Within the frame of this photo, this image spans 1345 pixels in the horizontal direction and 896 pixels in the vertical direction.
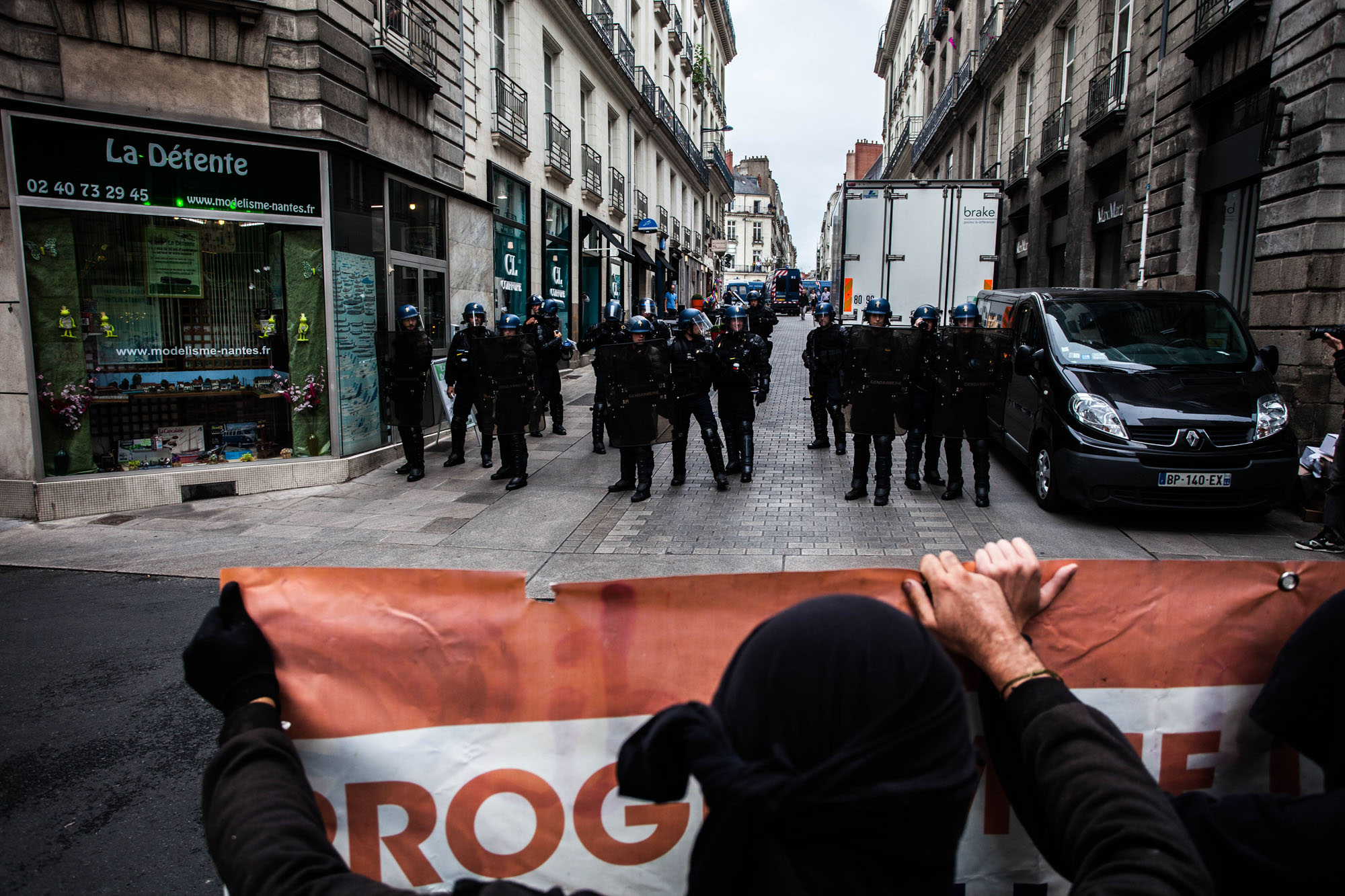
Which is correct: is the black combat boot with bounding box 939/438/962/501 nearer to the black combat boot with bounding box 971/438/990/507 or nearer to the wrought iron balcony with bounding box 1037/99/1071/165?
the black combat boot with bounding box 971/438/990/507

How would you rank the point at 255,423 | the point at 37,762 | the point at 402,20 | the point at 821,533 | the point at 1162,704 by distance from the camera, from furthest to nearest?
A: the point at 402,20
the point at 255,423
the point at 821,533
the point at 37,762
the point at 1162,704

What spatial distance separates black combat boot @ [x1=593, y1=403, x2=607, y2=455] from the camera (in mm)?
11453

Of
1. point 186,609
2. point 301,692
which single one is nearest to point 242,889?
point 301,692

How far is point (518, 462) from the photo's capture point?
31.6ft

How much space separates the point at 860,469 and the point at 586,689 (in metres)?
7.41

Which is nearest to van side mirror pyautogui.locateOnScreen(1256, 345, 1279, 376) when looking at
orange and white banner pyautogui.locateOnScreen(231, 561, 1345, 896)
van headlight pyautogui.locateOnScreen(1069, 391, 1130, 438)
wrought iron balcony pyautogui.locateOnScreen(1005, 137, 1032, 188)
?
van headlight pyautogui.locateOnScreen(1069, 391, 1130, 438)

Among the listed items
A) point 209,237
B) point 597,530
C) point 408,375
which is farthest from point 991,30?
point 597,530

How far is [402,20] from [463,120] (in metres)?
2.36

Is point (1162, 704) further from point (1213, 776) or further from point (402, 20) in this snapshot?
point (402, 20)

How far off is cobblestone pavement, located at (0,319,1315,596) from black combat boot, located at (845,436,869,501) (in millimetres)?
200

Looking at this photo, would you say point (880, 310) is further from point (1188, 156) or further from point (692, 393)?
point (1188, 156)

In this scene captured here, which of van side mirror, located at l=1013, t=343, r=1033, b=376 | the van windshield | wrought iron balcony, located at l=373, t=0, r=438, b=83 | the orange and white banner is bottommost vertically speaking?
the orange and white banner

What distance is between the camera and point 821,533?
7703 mm

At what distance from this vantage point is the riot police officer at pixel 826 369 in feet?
36.8
